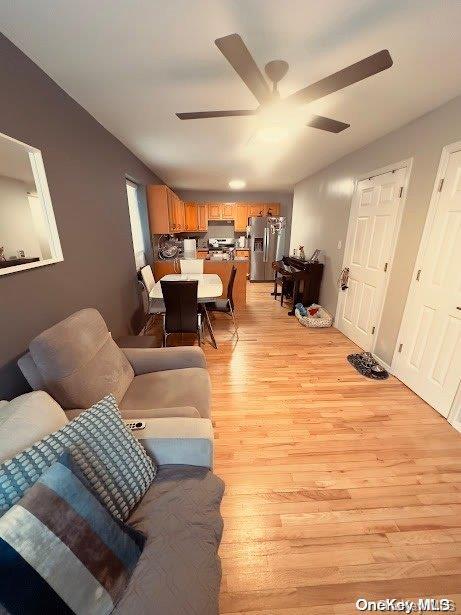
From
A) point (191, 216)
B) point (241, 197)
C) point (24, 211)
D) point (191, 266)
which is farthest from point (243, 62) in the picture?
point (241, 197)

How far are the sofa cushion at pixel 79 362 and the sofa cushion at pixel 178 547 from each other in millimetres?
559

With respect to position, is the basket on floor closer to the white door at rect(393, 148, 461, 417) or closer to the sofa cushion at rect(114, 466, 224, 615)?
the white door at rect(393, 148, 461, 417)

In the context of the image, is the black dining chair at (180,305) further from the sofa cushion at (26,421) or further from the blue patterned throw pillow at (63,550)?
the blue patterned throw pillow at (63,550)

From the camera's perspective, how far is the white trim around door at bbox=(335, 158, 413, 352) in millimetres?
2340

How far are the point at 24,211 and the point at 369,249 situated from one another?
309 cm

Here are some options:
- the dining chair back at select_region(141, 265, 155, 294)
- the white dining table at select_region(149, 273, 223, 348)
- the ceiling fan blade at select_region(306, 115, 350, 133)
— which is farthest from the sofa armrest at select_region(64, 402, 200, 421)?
the dining chair back at select_region(141, 265, 155, 294)

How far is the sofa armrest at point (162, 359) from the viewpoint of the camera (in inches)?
65.4

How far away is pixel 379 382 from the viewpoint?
90.1 inches

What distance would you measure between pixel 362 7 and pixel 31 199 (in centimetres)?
184

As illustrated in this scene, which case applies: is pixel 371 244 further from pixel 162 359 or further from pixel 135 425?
pixel 135 425

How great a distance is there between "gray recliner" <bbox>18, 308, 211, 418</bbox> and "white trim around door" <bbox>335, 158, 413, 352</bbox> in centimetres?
213

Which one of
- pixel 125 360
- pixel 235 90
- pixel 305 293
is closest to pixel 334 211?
pixel 305 293

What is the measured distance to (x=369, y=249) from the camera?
2732 mm

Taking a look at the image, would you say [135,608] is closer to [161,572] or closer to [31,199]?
[161,572]
